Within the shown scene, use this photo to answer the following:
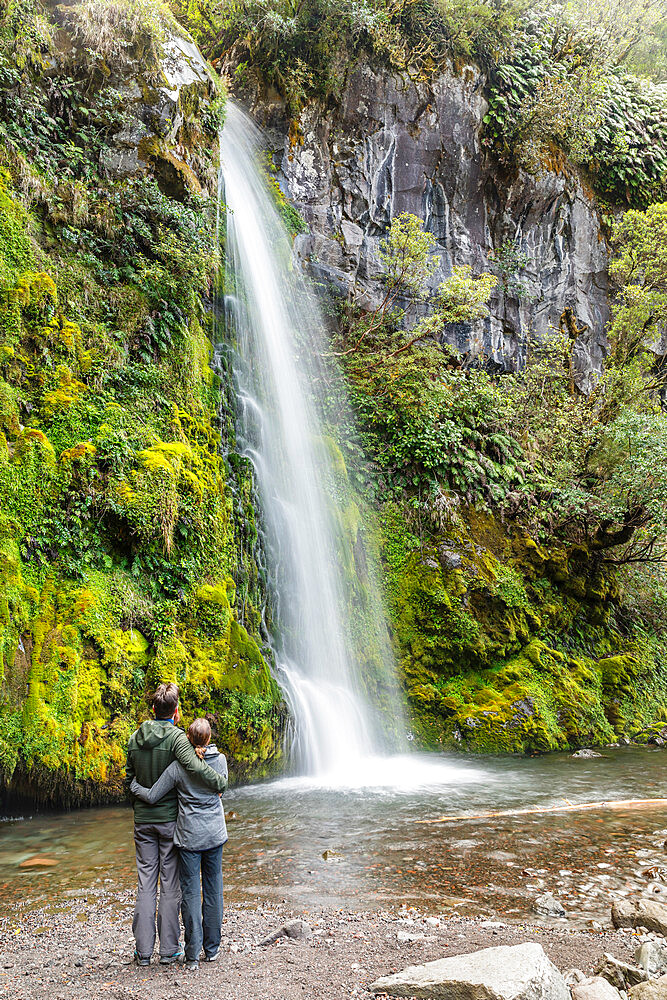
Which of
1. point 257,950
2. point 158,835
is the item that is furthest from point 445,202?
point 257,950

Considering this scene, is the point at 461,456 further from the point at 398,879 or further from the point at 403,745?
the point at 398,879

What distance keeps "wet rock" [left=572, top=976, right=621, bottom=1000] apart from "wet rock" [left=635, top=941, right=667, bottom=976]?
1.21ft

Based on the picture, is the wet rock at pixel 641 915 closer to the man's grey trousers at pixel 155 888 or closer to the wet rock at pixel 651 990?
the wet rock at pixel 651 990

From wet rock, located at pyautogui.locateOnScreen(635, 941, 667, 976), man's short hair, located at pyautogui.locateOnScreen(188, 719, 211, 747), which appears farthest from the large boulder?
man's short hair, located at pyautogui.locateOnScreen(188, 719, 211, 747)

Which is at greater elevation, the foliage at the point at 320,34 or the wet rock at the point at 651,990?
the foliage at the point at 320,34

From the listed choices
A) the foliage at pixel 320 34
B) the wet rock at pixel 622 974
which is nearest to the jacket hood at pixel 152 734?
the wet rock at pixel 622 974

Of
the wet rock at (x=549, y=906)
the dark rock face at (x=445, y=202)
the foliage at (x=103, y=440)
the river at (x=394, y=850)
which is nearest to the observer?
the wet rock at (x=549, y=906)

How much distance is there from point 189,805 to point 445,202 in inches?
690

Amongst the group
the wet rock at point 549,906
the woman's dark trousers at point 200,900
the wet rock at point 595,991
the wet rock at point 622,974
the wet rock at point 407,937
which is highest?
the woman's dark trousers at point 200,900

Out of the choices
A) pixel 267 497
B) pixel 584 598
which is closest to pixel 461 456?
pixel 584 598

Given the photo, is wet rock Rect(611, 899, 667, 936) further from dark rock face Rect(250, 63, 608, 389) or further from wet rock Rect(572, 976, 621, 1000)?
dark rock face Rect(250, 63, 608, 389)

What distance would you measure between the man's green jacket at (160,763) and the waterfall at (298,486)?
16.4ft

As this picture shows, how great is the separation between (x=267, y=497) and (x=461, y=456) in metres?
5.23

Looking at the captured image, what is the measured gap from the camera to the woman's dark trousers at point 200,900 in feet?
11.3
